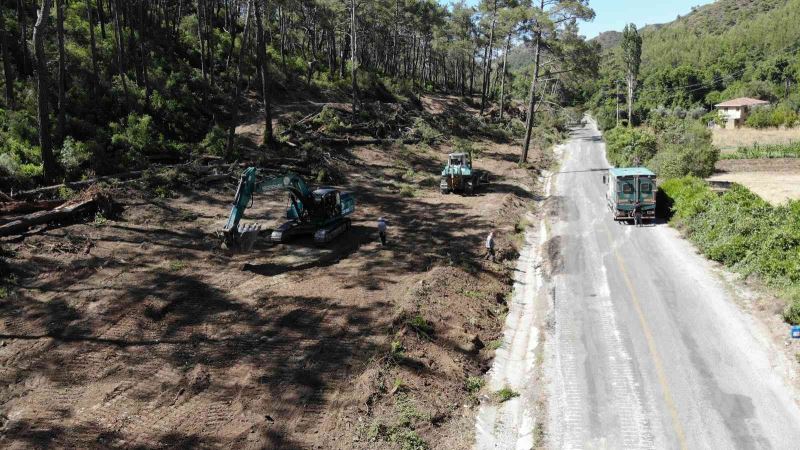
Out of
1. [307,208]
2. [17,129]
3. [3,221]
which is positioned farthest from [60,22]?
[307,208]

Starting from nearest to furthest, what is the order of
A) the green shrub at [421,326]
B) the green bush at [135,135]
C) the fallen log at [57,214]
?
the green shrub at [421,326]
the fallen log at [57,214]
the green bush at [135,135]

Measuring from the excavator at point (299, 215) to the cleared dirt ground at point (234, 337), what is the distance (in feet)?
2.04

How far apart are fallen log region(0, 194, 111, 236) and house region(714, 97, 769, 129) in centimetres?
8645

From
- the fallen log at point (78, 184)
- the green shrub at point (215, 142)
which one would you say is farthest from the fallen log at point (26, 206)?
the green shrub at point (215, 142)

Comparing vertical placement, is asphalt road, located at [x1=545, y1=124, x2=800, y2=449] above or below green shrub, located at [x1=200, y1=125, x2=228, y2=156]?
below

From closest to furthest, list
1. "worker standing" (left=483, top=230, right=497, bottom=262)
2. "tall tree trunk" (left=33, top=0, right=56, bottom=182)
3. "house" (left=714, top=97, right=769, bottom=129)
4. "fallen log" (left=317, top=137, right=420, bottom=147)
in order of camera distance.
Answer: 1. "tall tree trunk" (left=33, top=0, right=56, bottom=182)
2. "worker standing" (left=483, top=230, right=497, bottom=262)
3. "fallen log" (left=317, top=137, right=420, bottom=147)
4. "house" (left=714, top=97, right=769, bottom=129)

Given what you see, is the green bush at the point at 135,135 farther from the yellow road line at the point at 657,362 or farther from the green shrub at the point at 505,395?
the yellow road line at the point at 657,362

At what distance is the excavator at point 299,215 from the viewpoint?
63.7 feet

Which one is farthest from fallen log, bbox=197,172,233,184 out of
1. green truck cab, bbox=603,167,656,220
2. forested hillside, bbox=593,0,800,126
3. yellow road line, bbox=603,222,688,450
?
forested hillside, bbox=593,0,800,126

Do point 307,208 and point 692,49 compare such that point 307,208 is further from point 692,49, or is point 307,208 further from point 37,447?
point 692,49

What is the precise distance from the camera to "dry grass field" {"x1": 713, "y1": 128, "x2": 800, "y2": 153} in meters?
58.9

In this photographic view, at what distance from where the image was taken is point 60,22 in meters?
27.1

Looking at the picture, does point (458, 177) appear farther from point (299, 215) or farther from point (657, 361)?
point (657, 361)

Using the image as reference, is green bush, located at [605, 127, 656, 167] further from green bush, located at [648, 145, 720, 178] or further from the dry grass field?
the dry grass field
